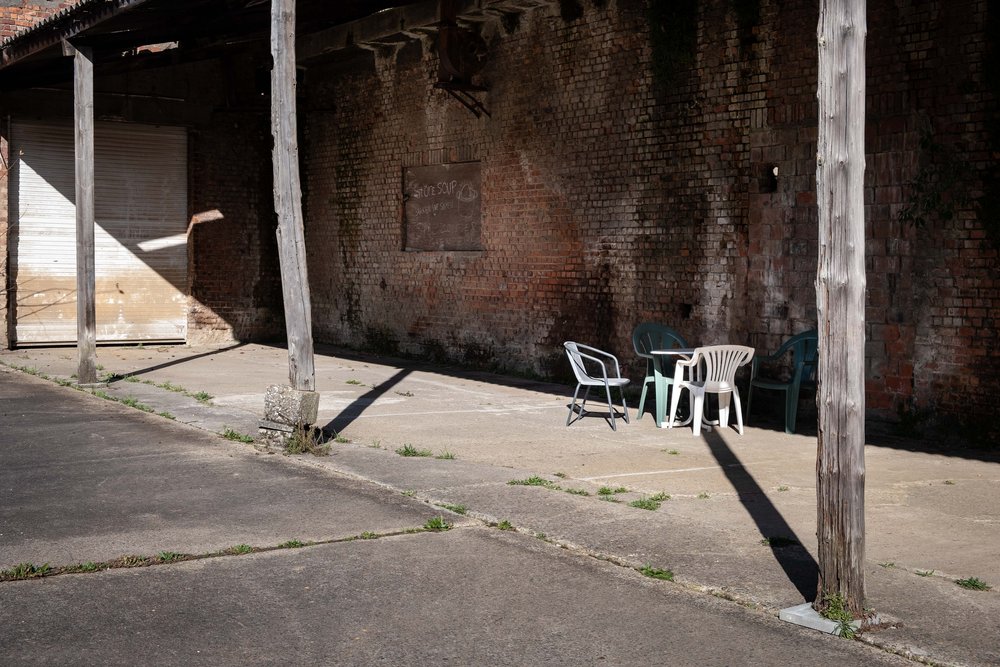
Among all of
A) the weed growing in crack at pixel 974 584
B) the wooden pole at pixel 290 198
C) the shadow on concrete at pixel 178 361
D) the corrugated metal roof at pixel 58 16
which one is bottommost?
the weed growing in crack at pixel 974 584

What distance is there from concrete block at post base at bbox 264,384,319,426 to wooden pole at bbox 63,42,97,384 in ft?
14.6

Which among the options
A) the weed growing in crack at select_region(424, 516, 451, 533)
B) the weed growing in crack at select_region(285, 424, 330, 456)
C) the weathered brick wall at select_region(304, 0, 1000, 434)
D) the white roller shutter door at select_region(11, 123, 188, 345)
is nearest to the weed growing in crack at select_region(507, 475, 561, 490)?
the weed growing in crack at select_region(424, 516, 451, 533)

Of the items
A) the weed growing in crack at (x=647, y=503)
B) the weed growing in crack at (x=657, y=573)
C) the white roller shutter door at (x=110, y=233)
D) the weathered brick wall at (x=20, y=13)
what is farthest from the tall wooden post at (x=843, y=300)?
the weathered brick wall at (x=20, y=13)

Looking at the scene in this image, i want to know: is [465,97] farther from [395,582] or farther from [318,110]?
[395,582]

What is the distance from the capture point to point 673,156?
10922 mm

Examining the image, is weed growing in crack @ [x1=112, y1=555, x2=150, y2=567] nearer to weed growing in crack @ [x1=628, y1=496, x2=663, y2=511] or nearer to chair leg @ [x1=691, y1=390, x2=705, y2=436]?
weed growing in crack @ [x1=628, y1=496, x2=663, y2=511]

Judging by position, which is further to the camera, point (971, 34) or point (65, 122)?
point (65, 122)

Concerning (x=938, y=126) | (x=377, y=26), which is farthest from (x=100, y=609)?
(x=377, y=26)

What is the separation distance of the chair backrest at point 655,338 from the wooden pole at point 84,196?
19.9 feet

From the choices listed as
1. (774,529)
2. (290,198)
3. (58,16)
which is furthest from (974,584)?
(58,16)

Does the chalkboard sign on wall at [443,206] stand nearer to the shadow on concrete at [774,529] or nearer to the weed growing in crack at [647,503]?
the shadow on concrete at [774,529]

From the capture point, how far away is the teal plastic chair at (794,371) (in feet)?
29.9

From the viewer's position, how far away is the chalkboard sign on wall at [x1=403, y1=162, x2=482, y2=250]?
13.9m

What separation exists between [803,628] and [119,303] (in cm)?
1414
